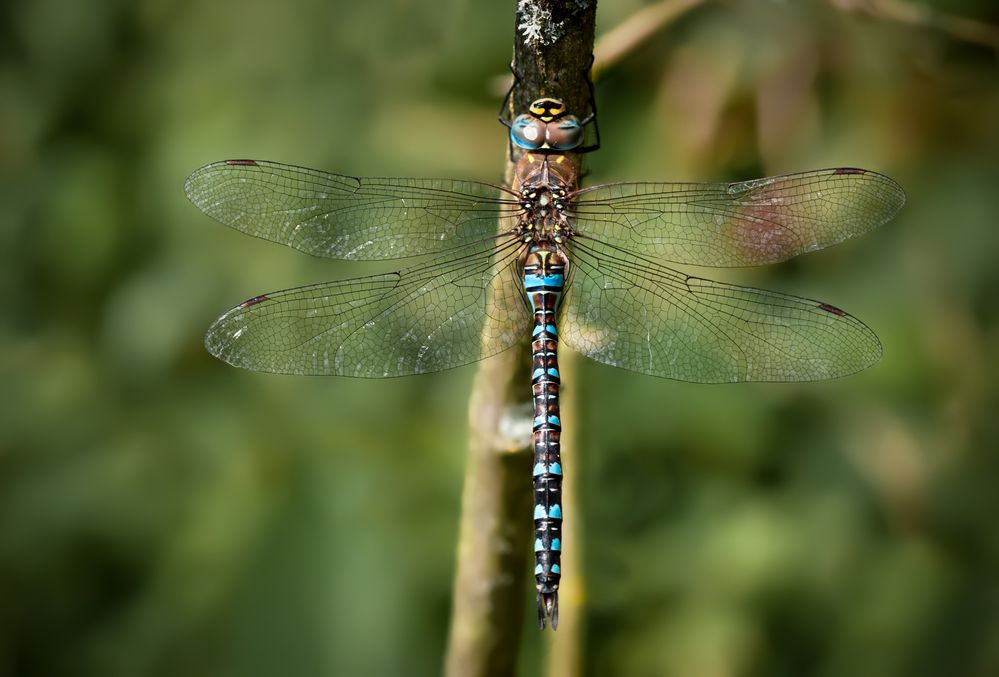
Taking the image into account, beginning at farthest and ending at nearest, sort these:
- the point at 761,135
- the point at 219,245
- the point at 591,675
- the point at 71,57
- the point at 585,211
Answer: the point at 71,57 → the point at 219,245 → the point at 761,135 → the point at 591,675 → the point at 585,211

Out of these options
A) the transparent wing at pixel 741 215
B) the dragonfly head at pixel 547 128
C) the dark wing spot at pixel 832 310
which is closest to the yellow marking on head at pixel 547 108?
the dragonfly head at pixel 547 128

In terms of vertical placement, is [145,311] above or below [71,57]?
below

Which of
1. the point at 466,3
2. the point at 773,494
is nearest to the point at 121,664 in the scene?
the point at 773,494

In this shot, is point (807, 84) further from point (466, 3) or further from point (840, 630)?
point (840, 630)

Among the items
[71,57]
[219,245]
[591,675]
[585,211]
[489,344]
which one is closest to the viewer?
[489,344]

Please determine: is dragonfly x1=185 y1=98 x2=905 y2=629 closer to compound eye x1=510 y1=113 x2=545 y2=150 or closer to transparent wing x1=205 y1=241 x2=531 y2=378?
transparent wing x1=205 y1=241 x2=531 y2=378

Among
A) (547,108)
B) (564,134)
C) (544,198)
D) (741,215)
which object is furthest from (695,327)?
(547,108)

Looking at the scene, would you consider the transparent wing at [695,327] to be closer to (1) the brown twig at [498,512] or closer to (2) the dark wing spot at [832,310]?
(2) the dark wing spot at [832,310]
